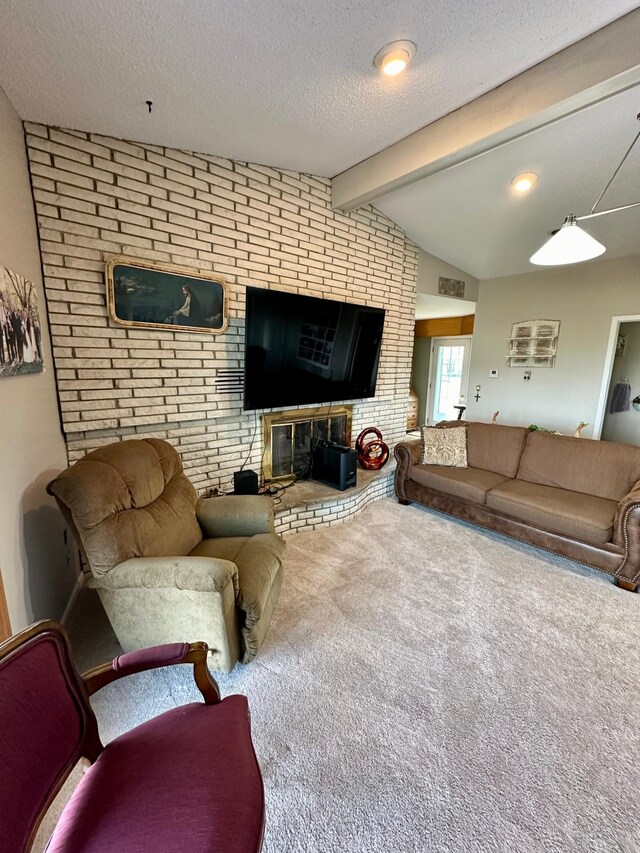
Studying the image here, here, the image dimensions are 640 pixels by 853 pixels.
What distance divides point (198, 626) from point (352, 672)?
2.52 ft

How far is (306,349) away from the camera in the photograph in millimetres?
2986

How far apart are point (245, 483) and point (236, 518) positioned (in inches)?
25.3

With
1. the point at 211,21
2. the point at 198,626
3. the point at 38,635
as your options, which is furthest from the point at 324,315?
the point at 38,635

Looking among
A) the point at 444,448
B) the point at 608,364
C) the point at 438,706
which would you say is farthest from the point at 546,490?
the point at 608,364

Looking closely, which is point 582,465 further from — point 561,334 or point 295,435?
point 295,435

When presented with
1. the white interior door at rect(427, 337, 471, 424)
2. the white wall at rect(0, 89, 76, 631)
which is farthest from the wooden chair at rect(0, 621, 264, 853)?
the white interior door at rect(427, 337, 471, 424)

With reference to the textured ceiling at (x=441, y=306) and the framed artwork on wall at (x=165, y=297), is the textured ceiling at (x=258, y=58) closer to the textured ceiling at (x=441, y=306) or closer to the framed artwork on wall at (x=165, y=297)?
the framed artwork on wall at (x=165, y=297)

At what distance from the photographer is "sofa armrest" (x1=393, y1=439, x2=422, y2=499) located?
354 cm

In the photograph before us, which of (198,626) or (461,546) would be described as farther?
(461,546)

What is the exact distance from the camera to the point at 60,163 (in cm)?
202

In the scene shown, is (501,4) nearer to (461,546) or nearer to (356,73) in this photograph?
(356,73)

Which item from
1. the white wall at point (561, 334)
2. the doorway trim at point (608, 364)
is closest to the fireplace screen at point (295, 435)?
the white wall at point (561, 334)

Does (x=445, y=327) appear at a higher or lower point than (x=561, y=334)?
higher

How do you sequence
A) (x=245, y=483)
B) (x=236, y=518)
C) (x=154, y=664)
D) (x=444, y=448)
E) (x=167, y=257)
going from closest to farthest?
(x=154, y=664) → (x=236, y=518) → (x=167, y=257) → (x=245, y=483) → (x=444, y=448)
